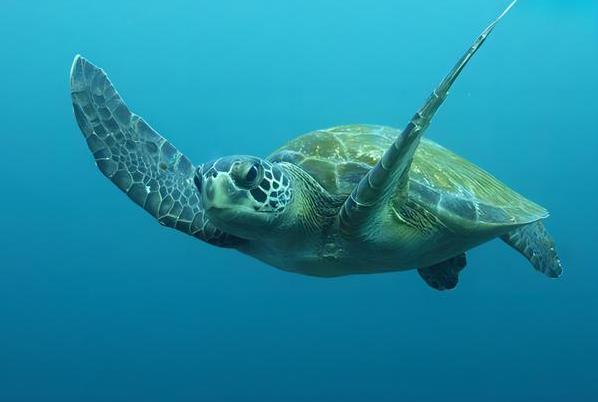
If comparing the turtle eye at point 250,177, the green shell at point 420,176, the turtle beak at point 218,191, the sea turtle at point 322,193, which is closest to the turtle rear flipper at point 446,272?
the sea turtle at point 322,193

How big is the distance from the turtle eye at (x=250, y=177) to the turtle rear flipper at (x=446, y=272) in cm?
241

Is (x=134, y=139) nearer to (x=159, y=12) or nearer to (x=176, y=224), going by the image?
(x=176, y=224)

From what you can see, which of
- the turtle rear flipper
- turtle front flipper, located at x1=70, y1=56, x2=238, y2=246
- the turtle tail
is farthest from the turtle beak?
the turtle tail

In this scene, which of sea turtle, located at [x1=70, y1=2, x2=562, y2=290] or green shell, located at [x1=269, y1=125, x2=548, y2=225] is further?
green shell, located at [x1=269, y1=125, x2=548, y2=225]

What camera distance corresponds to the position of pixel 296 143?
374 cm

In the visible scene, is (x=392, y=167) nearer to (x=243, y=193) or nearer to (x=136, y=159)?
(x=243, y=193)

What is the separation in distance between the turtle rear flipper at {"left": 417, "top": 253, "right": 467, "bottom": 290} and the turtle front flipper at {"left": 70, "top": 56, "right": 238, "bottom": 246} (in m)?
1.78

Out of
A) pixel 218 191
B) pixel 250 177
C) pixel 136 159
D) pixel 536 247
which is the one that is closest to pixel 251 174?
pixel 250 177

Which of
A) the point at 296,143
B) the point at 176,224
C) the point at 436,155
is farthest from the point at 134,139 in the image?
the point at 436,155

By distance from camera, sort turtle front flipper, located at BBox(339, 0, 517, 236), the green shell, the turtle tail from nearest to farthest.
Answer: turtle front flipper, located at BBox(339, 0, 517, 236) < the green shell < the turtle tail

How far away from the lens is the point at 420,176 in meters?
3.34

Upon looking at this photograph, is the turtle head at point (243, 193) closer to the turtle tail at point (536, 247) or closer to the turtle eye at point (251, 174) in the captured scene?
the turtle eye at point (251, 174)

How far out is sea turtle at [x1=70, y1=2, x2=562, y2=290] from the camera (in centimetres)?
252

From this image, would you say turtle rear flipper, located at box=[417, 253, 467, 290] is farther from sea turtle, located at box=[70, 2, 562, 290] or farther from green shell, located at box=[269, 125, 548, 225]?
green shell, located at box=[269, 125, 548, 225]
